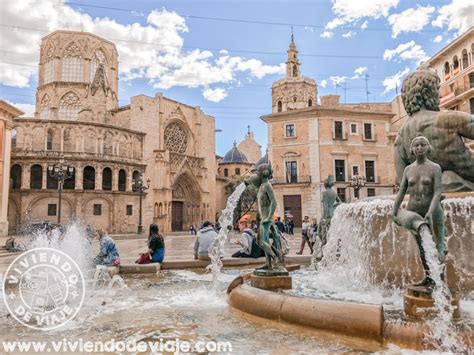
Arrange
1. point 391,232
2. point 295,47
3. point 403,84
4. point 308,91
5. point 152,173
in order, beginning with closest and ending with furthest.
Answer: point 391,232, point 403,84, point 152,173, point 308,91, point 295,47

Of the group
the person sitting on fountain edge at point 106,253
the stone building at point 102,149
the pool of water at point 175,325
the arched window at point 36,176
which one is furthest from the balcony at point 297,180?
the pool of water at point 175,325

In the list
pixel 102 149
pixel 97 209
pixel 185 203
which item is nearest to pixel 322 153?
pixel 185 203

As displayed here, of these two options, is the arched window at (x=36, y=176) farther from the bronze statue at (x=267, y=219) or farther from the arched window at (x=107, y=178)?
the bronze statue at (x=267, y=219)

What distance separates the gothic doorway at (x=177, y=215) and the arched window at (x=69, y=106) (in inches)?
677

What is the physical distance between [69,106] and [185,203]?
1925 centimetres

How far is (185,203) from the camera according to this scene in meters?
46.5

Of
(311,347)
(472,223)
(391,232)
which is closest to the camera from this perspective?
(311,347)

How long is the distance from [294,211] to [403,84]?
2939 cm

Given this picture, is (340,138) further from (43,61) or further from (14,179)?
(43,61)

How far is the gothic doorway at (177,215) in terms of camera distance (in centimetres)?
4420

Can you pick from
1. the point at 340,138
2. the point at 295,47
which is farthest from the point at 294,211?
the point at 295,47

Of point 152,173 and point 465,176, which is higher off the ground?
point 152,173

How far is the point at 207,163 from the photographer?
49906 mm

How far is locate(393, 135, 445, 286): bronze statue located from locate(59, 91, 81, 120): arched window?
49.2 meters
